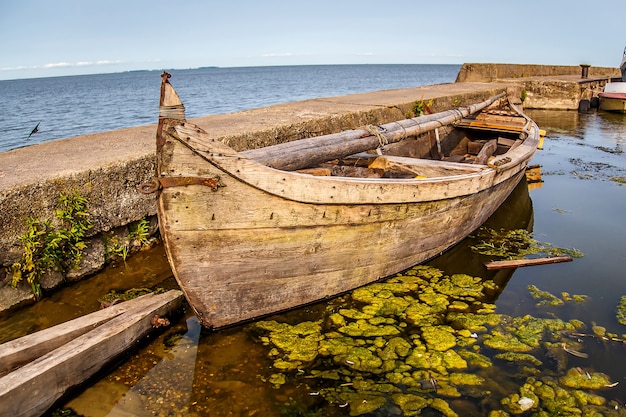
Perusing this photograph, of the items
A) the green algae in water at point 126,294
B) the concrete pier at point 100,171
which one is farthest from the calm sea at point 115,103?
the green algae in water at point 126,294

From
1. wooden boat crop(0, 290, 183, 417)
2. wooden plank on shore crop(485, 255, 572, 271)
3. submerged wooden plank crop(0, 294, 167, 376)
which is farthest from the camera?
wooden plank on shore crop(485, 255, 572, 271)

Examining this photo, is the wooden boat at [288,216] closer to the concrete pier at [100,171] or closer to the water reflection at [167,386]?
the water reflection at [167,386]

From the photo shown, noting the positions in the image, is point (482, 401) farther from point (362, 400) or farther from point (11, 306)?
point (11, 306)

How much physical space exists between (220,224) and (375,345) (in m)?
1.42

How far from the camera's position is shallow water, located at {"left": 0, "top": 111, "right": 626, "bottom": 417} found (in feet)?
8.80

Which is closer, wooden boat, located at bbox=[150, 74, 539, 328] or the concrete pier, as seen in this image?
wooden boat, located at bbox=[150, 74, 539, 328]

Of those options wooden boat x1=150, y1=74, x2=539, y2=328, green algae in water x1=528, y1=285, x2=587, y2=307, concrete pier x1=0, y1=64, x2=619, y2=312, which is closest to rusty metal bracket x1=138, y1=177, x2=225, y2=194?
wooden boat x1=150, y1=74, x2=539, y2=328

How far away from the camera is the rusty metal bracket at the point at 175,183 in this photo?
9.07 ft

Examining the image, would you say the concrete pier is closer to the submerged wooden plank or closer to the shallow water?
the shallow water

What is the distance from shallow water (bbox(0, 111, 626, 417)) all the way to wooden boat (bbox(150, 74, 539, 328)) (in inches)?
11.9

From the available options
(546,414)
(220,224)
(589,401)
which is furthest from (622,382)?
(220,224)

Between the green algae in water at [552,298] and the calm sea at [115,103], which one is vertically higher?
the calm sea at [115,103]

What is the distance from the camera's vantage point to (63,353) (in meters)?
2.56

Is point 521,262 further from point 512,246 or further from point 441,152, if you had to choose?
point 441,152
